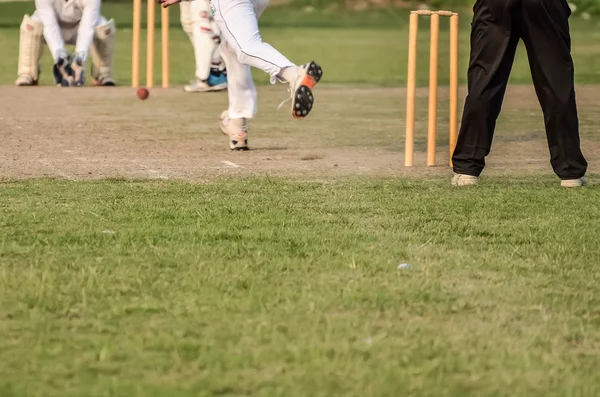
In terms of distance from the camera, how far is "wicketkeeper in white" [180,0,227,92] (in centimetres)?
1752

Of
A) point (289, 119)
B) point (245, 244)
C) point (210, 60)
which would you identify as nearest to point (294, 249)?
point (245, 244)

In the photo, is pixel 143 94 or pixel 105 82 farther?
pixel 105 82

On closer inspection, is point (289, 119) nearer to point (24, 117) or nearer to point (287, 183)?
point (24, 117)

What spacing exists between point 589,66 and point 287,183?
47.2 ft

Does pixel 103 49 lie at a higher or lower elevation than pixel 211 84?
higher

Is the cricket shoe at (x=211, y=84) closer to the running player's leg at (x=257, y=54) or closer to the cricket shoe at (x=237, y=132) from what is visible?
the cricket shoe at (x=237, y=132)

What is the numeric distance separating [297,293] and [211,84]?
1232cm

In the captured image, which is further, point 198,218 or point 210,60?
point 210,60

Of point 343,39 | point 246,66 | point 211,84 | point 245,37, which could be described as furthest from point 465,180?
point 343,39

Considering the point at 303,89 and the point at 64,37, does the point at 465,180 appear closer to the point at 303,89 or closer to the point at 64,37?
the point at 303,89

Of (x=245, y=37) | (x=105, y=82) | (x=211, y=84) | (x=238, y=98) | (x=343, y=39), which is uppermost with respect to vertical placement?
(x=245, y=37)

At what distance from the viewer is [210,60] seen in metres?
17.8

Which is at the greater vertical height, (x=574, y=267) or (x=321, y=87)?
(x=574, y=267)

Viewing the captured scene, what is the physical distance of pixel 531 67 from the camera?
29.5ft
